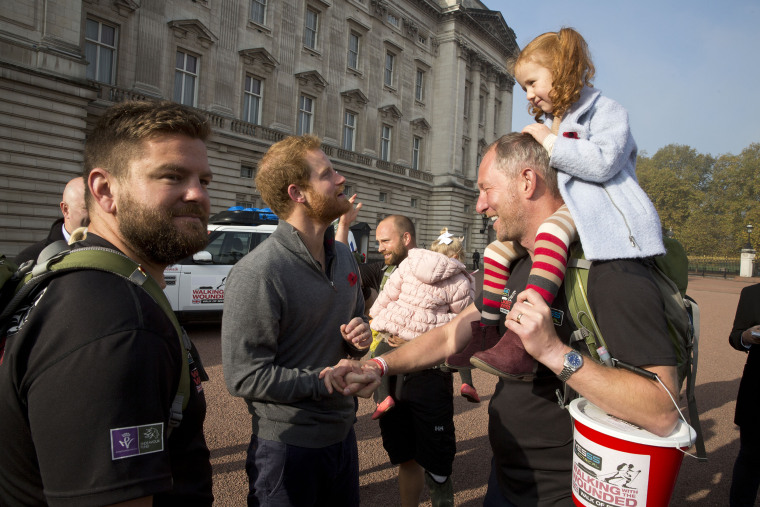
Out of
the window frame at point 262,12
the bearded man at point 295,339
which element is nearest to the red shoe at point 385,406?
the bearded man at point 295,339

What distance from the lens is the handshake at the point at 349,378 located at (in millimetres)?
2137

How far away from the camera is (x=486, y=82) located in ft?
142

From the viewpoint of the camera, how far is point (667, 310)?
1.61 meters

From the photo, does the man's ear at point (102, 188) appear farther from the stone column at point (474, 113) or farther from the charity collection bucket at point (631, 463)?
the stone column at point (474, 113)

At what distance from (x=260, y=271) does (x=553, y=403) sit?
1392mm

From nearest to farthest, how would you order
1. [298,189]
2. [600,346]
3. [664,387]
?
[664,387] → [600,346] → [298,189]

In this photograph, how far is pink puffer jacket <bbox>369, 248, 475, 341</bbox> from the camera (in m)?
4.01

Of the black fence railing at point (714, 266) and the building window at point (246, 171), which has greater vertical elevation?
the building window at point (246, 171)

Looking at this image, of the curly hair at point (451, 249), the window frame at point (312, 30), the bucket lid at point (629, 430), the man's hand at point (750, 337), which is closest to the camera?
the bucket lid at point (629, 430)

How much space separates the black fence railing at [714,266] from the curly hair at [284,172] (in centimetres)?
5348

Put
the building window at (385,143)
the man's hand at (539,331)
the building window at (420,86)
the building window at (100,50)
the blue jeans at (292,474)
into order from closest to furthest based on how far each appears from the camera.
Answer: the man's hand at (539,331)
the blue jeans at (292,474)
the building window at (100,50)
the building window at (385,143)
the building window at (420,86)

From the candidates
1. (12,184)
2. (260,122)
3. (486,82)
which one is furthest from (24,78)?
(486,82)

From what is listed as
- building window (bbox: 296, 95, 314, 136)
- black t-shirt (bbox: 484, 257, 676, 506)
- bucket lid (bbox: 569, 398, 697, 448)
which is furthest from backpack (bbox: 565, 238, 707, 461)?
building window (bbox: 296, 95, 314, 136)

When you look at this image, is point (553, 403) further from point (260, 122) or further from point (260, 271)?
point (260, 122)
